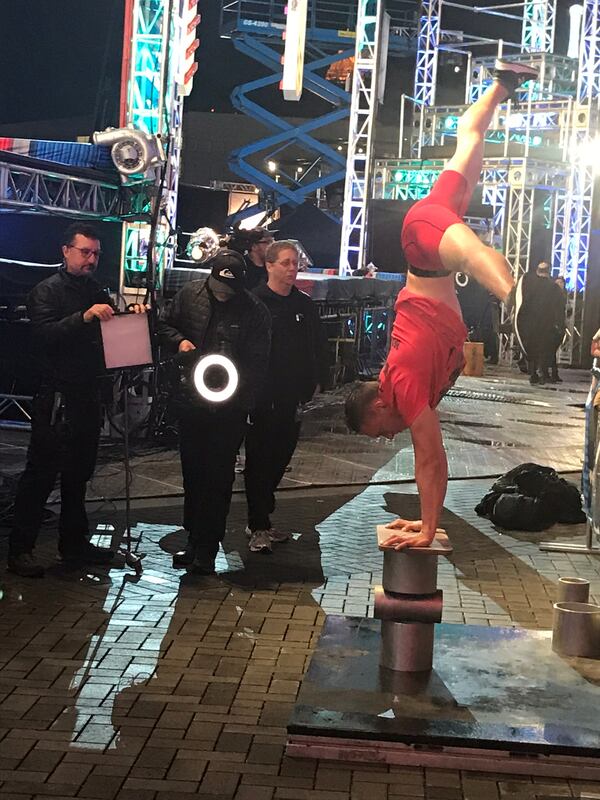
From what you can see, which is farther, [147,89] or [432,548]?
[147,89]

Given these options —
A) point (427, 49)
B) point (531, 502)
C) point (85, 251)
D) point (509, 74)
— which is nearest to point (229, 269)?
point (85, 251)

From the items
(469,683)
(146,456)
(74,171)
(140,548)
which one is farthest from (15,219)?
(469,683)

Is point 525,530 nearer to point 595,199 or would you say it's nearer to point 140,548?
point 140,548

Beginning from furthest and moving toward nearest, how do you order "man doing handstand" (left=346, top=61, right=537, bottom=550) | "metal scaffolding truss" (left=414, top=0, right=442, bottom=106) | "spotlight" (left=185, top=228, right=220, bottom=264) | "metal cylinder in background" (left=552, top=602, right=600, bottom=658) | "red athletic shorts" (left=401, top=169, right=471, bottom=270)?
"metal scaffolding truss" (left=414, top=0, right=442, bottom=106), "spotlight" (left=185, top=228, right=220, bottom=264), "metal cylinder in background" (left=552, top=602, right=600, bottom=658), "man doing handstand" (left=346, top=61, right=537, bottom=550), "red athletic shorts" (left=401, top=169, right=471, bottom=270)

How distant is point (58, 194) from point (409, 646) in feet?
25.4

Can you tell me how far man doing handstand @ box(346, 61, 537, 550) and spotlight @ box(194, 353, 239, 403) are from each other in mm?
1437

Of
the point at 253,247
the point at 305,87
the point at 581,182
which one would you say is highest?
the point at 305,87

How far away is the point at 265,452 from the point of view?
284 inches

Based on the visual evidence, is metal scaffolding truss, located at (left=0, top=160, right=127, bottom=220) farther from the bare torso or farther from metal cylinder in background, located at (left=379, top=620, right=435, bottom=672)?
metal cylinder in background, located at (left=379, top=620, right=435, bottom=672)

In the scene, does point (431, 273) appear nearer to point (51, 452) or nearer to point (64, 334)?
point (64, 334)

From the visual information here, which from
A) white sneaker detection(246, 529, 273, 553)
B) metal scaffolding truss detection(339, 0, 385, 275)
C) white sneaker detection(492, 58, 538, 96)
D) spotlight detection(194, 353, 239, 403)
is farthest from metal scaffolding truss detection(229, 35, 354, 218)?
white sneaker detection(492, 58, 538, 96)

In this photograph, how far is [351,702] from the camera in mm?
4387

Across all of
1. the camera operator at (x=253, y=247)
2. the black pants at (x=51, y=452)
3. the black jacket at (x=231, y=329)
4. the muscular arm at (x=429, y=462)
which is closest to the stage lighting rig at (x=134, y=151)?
the camera operator at (x=253, y=247)

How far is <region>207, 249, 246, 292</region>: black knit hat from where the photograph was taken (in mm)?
6422
